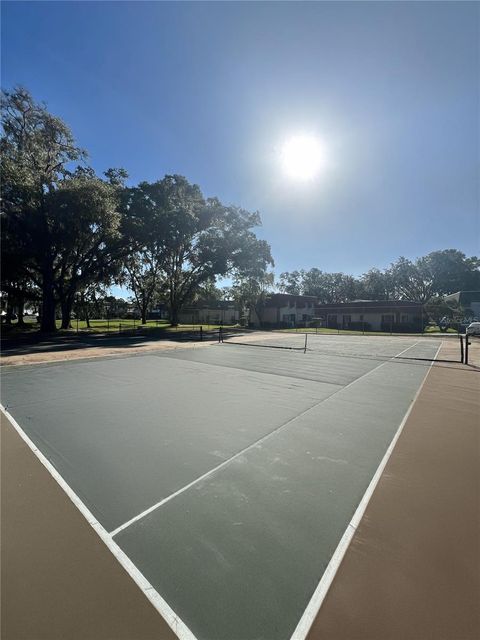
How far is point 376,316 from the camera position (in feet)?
152

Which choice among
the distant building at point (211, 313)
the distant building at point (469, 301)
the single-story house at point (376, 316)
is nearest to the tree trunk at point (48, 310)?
the single-story house at point (376, 316)

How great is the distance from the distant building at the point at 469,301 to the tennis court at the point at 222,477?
51.0 metres

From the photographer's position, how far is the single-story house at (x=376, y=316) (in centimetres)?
4359

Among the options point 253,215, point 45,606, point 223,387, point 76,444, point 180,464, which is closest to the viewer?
point 45,606

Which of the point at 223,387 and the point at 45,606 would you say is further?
the point at 223,387

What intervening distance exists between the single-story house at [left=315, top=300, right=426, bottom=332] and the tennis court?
38023mm

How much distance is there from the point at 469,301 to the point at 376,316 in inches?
857

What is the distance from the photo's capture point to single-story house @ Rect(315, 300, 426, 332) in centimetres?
4359

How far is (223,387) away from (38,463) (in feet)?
17.2

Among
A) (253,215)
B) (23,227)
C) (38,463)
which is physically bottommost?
(38,463)

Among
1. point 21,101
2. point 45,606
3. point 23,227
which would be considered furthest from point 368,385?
point 21,101

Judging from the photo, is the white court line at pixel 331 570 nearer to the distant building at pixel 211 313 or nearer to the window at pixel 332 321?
the window at pixel 332 321

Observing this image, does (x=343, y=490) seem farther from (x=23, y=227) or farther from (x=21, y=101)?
(x=21, y=101)

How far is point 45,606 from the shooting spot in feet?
7.34
